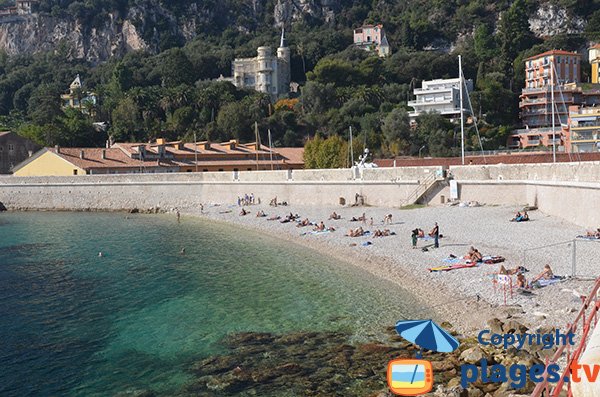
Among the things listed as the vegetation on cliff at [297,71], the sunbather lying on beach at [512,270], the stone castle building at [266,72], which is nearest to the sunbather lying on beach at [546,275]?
the sunbather lying on beach at [512,270]

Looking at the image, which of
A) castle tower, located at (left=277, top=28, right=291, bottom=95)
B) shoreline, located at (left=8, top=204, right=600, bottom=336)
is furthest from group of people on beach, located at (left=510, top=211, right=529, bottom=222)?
castle tower, located at (left=277, top=28, right=291, bottom=95)

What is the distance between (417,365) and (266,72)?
94150 mm

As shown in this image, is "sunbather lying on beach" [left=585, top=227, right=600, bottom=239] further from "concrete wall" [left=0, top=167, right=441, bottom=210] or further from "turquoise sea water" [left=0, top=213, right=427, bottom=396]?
"concrete wall" [left=0, top=167, right=441, bottom=210]

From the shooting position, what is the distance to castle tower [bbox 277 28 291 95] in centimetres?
10306

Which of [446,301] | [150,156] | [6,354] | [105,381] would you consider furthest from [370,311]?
[150,156]

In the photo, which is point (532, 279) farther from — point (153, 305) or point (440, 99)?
point (440, 99)

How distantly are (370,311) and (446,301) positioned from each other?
7.38 ft

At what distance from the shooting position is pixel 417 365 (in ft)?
34.9

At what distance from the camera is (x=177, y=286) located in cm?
2134

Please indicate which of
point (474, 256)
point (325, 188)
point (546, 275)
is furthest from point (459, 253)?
point (325, 188)

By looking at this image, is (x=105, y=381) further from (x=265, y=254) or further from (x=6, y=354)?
(x=265, y=254)

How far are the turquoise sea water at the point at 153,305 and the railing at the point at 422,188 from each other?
379 inches

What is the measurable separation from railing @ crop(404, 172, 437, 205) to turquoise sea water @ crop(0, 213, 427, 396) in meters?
9.63

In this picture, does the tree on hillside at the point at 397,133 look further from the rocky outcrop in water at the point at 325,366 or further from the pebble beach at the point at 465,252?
the rocky outcrop in water at the point at 325,366
